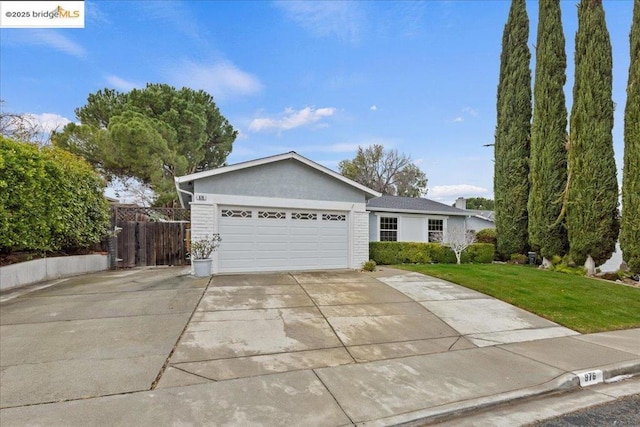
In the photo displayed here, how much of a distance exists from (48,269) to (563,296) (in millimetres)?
13279

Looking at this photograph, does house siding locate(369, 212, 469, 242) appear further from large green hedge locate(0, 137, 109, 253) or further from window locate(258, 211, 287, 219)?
large green hedge locate(0, 137, 109, 253)

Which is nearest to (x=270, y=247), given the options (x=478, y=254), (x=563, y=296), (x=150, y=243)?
(x=150, y=243)

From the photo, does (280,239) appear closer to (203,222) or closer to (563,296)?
(203,222)

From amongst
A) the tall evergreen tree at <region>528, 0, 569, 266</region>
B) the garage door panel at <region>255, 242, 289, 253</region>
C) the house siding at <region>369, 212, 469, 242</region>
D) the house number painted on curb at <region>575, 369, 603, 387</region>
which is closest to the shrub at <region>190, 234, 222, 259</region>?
the garage door panel at <region>255, 242, 289, 253</region>

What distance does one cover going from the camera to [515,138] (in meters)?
14.9

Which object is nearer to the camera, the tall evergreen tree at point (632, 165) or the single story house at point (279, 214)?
the single story house at point (279, 214)

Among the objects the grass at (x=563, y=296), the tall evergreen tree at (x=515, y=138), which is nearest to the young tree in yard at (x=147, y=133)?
the grass at (x=563, y=296)

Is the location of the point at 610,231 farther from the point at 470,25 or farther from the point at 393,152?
the point at 393,152

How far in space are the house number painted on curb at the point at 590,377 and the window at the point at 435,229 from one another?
11908 millimetres

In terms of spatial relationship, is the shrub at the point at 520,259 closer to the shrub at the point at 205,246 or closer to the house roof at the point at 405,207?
the house roof at the point at 405,207

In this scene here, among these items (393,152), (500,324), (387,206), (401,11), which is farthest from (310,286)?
(393,152)

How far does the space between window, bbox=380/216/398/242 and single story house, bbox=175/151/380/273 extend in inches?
144

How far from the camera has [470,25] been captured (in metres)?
11.2

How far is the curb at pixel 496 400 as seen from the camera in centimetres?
289
